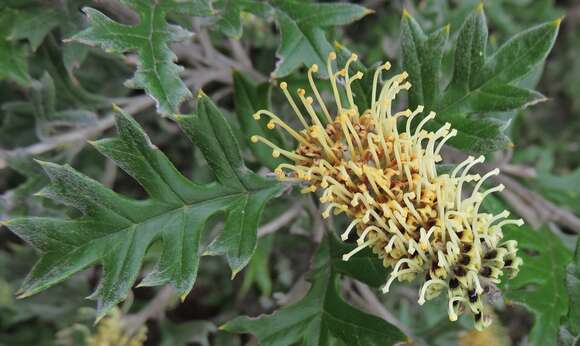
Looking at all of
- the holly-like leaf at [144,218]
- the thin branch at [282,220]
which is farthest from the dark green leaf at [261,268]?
the holly-like leaf at [144,218]

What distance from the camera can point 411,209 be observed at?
1120 millimetres

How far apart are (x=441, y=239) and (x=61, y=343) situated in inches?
47.1

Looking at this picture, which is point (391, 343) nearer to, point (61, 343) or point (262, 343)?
point (262, 343)

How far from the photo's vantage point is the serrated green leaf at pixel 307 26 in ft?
4.86

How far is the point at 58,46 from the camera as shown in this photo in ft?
5.67

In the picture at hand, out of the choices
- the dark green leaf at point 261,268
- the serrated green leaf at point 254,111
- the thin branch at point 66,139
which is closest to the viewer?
the serrated green leaf at point 254,111

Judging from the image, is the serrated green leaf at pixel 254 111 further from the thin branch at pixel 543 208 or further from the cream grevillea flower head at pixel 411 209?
the thin branch at pixel 543 208

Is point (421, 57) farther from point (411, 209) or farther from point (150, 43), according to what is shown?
point (150, 43)

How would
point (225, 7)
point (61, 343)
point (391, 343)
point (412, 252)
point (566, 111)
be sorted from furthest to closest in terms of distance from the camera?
point (566, 111) < point (61, 343) < point (225, 7) < point (391, 343) < point (412, 252)

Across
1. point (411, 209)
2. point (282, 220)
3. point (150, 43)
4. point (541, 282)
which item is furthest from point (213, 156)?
point (541, 282)

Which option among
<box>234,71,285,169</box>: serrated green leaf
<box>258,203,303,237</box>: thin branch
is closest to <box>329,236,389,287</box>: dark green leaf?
<box>234,71,285,169</box>: serrated green leaf

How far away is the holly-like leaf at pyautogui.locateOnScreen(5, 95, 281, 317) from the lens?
1177mm

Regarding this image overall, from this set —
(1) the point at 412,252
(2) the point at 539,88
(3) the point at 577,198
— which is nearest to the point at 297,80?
(1) the point at 412,252

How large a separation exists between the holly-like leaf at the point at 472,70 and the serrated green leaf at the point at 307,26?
0.74 ft
